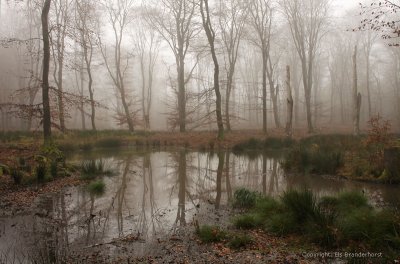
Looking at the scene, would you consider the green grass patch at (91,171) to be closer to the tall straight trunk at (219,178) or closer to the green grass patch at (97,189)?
the green grass patch at (97,189)

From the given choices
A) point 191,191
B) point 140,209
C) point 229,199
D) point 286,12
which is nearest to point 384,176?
point 229,199

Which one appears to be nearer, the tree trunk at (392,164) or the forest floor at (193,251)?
the forest floor at (193,251)

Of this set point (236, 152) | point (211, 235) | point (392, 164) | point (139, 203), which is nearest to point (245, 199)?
point (211, 235)

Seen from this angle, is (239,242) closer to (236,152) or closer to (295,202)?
(295,202)

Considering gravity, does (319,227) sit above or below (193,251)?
above

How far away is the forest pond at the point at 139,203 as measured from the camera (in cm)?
488

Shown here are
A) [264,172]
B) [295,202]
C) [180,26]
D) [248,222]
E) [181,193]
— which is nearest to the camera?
[295,202]

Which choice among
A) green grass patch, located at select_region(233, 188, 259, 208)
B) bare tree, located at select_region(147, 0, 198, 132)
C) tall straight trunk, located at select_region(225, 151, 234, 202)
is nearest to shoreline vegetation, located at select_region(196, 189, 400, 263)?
green grass patch, located at select_region(233, 188, 259, 208)

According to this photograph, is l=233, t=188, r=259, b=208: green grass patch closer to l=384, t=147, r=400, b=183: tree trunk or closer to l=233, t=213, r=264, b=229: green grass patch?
l=233, t=213, r=264, b=229: green grass patch

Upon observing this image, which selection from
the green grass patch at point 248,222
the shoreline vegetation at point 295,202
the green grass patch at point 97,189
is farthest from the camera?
the green grass patch at point 97,189

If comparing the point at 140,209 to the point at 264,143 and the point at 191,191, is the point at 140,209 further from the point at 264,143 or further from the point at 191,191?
the point at 264,143

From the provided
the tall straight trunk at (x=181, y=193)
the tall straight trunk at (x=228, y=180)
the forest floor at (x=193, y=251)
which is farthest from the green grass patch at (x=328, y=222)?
the tall straight trunk at (x=228, y=180)

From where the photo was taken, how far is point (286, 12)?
2622 cm

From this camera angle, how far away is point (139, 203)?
7.09 m
